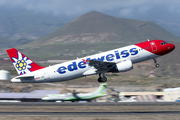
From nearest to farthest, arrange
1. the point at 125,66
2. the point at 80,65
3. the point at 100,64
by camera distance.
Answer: the point at 125,66 → the point at 100,64 → the point at 80,65

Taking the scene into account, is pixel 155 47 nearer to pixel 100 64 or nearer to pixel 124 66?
pixel 124 66

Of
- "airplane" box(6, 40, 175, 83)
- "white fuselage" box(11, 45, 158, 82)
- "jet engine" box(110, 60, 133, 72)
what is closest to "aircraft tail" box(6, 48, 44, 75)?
"airplane" box(6, 40, 175, 83)

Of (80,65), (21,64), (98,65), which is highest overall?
(21,64)

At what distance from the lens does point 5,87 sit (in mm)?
92688

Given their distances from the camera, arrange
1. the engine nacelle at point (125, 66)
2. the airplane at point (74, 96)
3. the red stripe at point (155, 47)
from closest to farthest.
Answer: the engine nacelle at point (125, 66) < the red stripe at point (155, 47) < the airplane at point (74, 96)

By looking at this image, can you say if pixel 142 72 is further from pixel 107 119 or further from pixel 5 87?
pixel 107 119

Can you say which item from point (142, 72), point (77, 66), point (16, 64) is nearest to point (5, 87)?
point (16, 64)

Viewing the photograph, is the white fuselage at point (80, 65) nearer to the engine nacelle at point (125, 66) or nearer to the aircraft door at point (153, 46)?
the engine nacelle at point (125, 66)

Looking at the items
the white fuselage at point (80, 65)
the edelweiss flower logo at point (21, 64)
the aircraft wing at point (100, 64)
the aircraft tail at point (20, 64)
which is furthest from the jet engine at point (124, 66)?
the edelweiss flower logo at point (21, 64)

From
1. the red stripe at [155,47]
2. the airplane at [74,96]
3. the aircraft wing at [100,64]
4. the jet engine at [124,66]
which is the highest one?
the red stripe at [155,47]

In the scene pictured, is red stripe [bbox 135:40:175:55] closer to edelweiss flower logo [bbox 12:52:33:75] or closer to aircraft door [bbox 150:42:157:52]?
aircraft door [bbox 150:42:157:52]

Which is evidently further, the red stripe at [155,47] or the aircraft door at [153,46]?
the aircraft door at [153,46]

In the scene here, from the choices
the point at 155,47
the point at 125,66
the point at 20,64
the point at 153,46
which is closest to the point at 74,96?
the point at 20,64

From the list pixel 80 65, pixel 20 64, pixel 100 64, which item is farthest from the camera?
pixel 20 64
